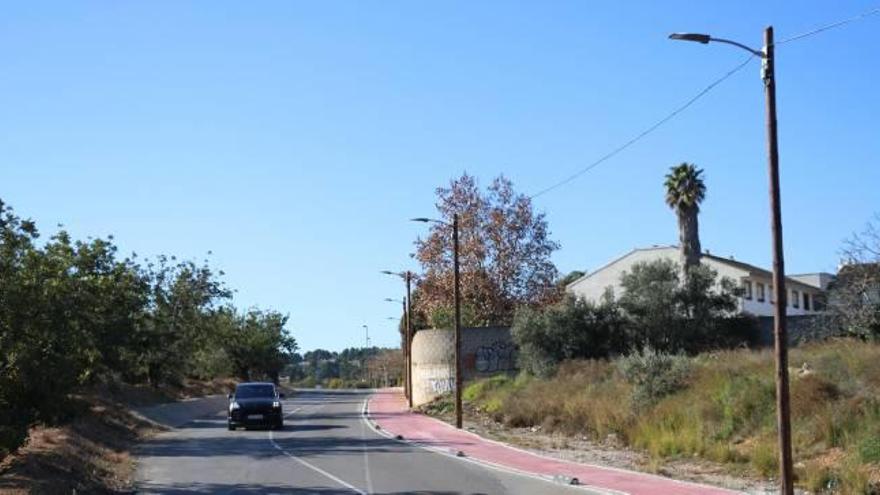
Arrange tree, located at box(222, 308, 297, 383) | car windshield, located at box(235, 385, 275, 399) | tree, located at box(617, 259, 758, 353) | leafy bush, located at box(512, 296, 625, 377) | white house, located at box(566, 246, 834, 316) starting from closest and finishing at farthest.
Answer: car windshield, located at box(235, 385, 275, 399), leafy bush, located at box(512, 296, 625, 377), tree, located at box(617, 259, 758, 353), white house, located at box(566, 246, 834, 316), tree, located at box(222, 308, 297, 383)

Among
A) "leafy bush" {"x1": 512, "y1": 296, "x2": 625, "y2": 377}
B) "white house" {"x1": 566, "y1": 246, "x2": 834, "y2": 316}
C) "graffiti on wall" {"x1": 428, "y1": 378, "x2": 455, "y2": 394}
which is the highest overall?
A: "white house" {"x1": 566, "y1": 246, "x2": 834, "y2": 316}

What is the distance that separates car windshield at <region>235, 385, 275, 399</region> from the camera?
122ft

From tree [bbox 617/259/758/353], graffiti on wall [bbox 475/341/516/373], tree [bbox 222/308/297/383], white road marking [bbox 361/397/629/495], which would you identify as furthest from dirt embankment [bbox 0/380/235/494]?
A: tree [bbox 222/308/297/383]

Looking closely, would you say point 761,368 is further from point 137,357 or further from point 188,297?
point 188,297

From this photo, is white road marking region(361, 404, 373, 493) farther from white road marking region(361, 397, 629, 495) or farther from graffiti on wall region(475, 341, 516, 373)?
graffiti on wall region(475, 341, 516, 373)

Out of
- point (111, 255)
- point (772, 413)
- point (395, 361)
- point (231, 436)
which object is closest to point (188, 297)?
point (111, 255)

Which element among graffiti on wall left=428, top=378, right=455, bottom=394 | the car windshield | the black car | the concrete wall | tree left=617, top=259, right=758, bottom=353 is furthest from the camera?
graffiti on wall left=428, top=378, right=455, bottom=394

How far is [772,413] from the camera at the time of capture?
22266mm

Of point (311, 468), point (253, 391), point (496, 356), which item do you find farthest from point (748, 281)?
point (311, 468)

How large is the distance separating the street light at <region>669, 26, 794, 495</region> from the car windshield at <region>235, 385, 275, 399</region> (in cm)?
2497

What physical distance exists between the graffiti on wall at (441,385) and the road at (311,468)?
Answer: 61.4ft

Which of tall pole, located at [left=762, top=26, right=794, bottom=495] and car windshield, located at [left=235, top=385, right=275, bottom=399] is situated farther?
car windshield, located at [left=235, top=385, right=275, bottom=399]

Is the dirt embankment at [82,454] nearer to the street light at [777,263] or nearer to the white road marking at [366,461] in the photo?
the white road marking at [366,461]

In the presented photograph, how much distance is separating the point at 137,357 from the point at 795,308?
49.8 metres
